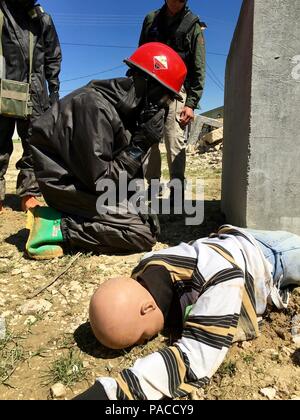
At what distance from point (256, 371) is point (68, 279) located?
1.45 m

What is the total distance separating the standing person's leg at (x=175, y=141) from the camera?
4.32m

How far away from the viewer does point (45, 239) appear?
3.19 m

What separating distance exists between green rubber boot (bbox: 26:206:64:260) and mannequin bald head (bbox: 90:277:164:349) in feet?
4.03

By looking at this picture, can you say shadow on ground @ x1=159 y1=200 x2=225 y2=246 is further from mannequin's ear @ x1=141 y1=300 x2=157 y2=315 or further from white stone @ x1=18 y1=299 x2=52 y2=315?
mannequin's ear @ x1=141 y1=300 x2=157 y2=315

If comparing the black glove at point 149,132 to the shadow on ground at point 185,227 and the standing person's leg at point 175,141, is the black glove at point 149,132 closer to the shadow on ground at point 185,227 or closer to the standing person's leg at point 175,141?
the shadow on ground at point 185,227

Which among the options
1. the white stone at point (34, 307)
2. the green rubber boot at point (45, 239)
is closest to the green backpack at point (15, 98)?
the green rubber boot at point (45, 239)

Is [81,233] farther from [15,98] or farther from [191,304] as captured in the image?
[15,98]

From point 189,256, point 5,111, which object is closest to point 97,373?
point 189,256

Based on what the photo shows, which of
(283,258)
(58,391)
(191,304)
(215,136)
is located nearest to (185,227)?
(283,258)

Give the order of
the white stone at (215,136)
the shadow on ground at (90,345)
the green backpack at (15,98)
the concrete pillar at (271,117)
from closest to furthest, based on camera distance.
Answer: the shadow on ground at (90,345)
the concrete pillar at (271,117)
the green backpack at (15,98)
the white stone at (215,136)

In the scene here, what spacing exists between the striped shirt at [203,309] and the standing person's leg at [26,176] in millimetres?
2527

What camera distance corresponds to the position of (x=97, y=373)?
200 centimetres
